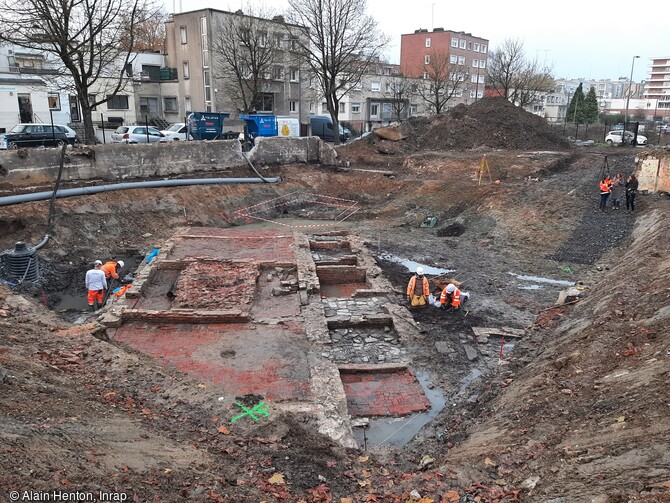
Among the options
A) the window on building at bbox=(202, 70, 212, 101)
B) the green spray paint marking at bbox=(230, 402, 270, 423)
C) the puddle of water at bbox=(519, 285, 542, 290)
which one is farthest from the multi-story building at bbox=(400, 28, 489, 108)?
the green spray paint marking at bbox=(230, 402, 270, 423)

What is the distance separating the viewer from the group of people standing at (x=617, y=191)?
17703 millimetres

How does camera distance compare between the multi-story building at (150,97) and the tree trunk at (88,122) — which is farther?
the multi-story building at (150,97)

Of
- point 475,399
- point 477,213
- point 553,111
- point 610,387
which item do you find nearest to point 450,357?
point 475,399

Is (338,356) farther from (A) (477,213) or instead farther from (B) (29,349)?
(A) (477,213)

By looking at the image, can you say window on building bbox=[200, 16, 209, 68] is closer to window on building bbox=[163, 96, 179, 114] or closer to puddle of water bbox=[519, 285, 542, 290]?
window on building bbox=[163, 96, 179, 114]

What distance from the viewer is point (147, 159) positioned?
22.3 meters

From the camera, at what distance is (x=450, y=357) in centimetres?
1014

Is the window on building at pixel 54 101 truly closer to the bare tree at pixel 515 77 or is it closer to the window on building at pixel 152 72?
the window on building at pixel 152 72

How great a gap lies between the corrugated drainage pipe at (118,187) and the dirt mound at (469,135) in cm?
819

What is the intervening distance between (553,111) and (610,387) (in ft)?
258

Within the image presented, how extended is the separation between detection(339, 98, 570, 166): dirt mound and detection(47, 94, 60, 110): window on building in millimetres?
→ 20243

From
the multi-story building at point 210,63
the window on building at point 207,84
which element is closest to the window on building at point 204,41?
the multi-story building at point 210,63

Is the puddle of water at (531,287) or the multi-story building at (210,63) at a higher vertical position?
the multi-story building at (210,63)

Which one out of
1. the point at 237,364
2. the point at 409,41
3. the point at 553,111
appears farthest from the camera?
the point at 553,111
